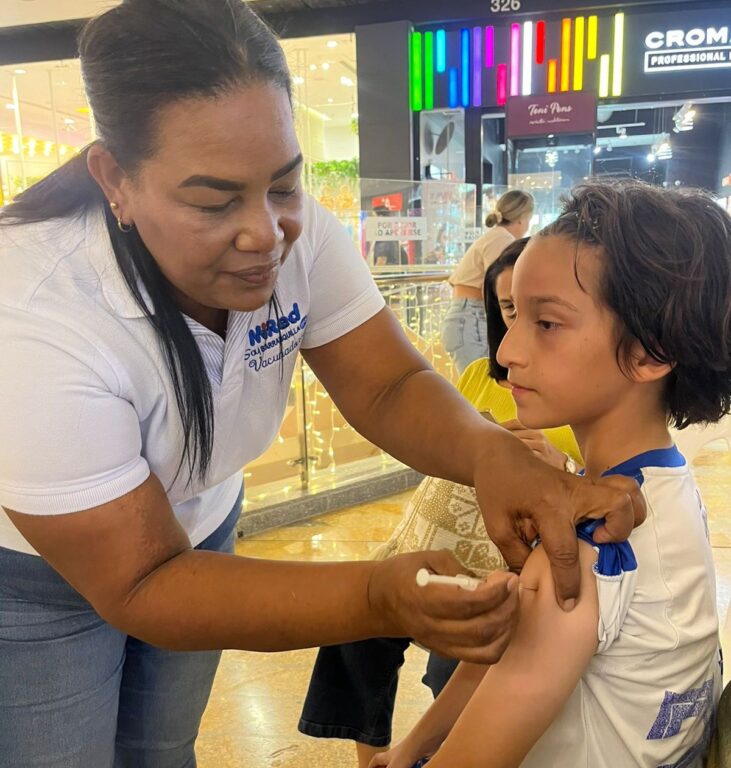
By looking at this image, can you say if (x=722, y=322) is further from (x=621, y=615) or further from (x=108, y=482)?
(x=108, y=482)

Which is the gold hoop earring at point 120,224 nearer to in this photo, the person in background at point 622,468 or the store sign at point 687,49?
the person in background at point 622,468

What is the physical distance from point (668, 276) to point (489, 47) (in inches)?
210

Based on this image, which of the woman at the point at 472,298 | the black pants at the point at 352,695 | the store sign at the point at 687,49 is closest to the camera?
the black pants at the point at 352,695

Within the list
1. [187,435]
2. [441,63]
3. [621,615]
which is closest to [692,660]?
[621,615]

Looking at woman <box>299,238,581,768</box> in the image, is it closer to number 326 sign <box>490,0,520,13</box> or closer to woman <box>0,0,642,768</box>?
woman <box>0,0,642,768</box>

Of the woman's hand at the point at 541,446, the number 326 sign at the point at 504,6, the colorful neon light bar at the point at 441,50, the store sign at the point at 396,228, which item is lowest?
the store sign at the point at 396,228

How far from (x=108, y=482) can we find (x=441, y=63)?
5779 millimetres

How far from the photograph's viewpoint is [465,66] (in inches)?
222

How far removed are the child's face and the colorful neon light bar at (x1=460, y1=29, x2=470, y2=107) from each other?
17.0 feet

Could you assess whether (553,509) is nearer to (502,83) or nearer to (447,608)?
(447,608)

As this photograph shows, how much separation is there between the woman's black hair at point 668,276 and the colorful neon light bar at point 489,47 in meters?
5.17

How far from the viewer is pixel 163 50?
72 cm

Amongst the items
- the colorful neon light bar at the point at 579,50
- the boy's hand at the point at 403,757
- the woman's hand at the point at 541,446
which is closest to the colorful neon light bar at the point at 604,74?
the colorful neon light bar at the point at 579,50

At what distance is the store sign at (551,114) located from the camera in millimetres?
5299
